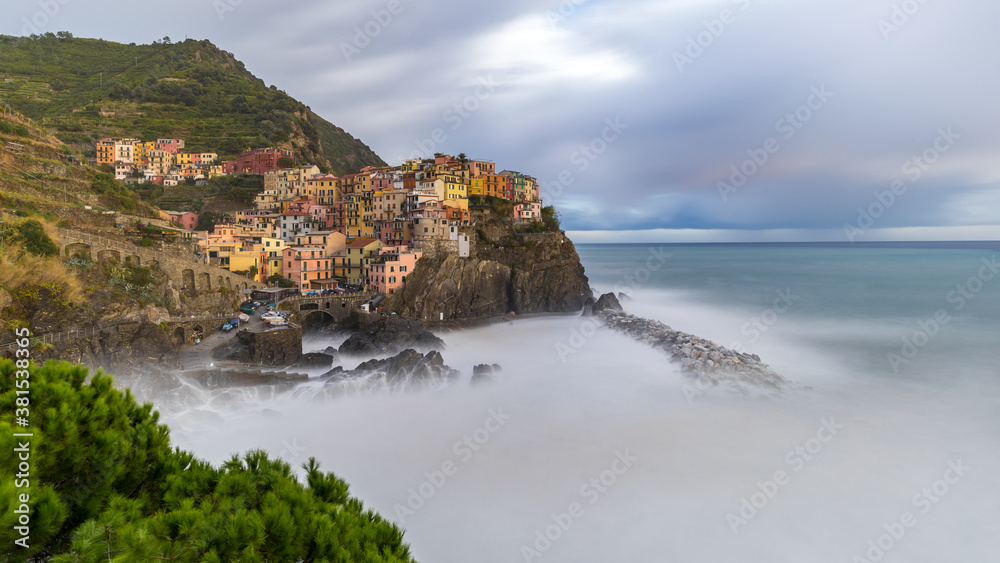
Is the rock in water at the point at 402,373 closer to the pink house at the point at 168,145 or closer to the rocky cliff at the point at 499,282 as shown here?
the rocky cliff at the point at 499,282

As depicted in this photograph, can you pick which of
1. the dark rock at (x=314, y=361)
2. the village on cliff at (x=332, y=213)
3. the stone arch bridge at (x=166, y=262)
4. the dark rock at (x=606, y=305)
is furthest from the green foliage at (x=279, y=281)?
the dark rock at (x=606, y=305)

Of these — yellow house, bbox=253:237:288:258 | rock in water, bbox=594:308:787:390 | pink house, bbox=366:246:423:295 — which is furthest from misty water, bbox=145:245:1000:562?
yellow house, bbox=253:237:288:258

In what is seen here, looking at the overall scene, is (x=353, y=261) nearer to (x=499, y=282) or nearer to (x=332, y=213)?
(x=332, y=213)

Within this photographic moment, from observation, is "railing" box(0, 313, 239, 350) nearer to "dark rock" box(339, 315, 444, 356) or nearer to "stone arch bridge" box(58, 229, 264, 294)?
"stone arch bridge" box(58, 229, 264, 294)

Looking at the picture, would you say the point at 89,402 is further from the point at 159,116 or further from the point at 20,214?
the point at 159,116

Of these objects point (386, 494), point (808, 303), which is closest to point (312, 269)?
point (386, 494)
